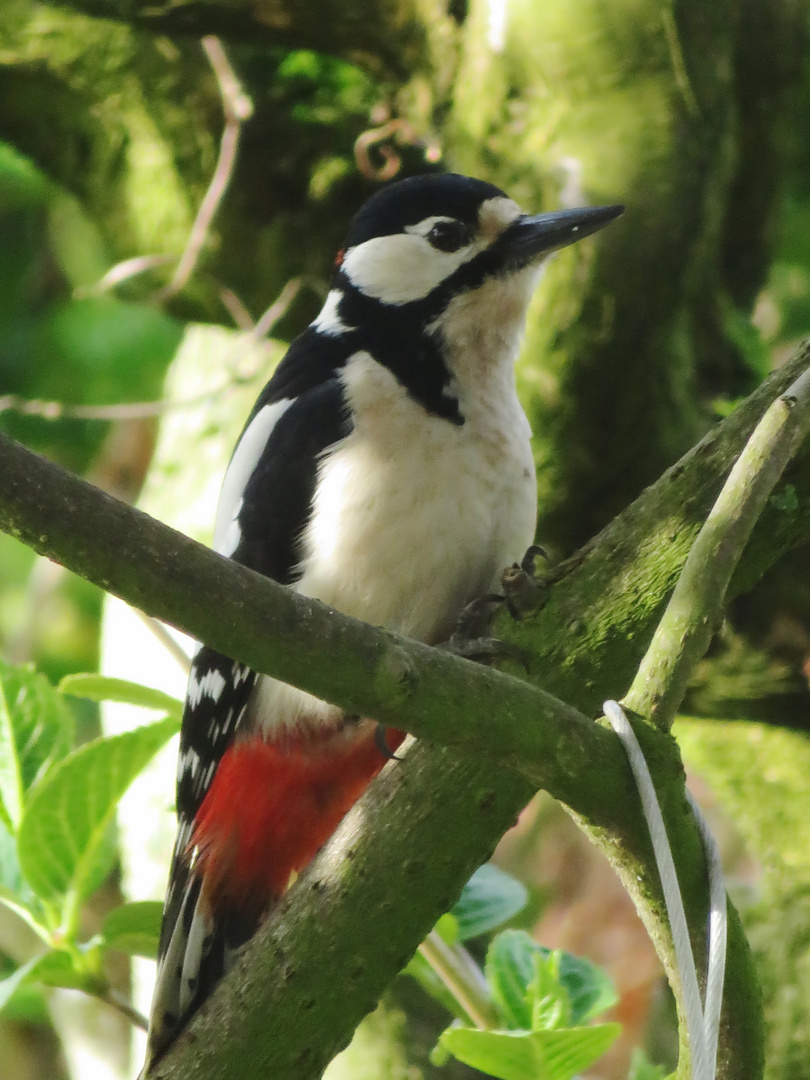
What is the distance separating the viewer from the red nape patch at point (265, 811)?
154cm

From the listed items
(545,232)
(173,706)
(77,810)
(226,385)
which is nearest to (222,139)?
(226,385)

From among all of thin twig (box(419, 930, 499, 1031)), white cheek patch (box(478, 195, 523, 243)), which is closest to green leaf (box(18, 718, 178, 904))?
thin twig (box(419, 930, 499, 1031))

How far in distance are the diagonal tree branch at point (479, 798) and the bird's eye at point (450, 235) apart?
65 cm

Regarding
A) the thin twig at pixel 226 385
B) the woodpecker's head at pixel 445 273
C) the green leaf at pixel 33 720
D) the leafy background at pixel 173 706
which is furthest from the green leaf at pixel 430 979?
the thin twig at pixel 226 385

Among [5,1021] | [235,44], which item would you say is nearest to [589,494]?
[235,44]

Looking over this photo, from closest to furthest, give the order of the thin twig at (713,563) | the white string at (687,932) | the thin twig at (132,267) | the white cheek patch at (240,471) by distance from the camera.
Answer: the white string at (687,932)
the thin twig at (713,563)
the white cheek patch at (240,471)
the thin twig at (132,267)

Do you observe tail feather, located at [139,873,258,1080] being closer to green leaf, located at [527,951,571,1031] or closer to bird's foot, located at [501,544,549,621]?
green leaf, located at [527,951,571,1031]

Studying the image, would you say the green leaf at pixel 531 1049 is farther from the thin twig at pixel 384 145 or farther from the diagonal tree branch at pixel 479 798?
the thin twig at pixel 384 145

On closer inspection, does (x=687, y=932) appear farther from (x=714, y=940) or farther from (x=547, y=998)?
(x=547, y=998)

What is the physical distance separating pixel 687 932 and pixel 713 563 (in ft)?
0.92

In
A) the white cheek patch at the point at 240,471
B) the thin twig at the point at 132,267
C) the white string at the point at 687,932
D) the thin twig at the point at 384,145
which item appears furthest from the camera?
the thin twig at the point at 132,267

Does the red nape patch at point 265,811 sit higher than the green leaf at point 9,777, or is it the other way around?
the red nape patch at point 265,811

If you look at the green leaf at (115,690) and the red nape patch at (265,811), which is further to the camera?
the red nape patch at (265,811)

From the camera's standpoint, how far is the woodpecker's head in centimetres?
162
